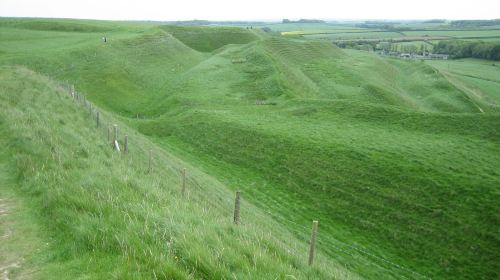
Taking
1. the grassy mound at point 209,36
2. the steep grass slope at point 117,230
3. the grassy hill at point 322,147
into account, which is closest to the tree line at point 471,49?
the grassy hill at point 322,147

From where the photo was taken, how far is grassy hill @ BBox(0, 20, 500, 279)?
25.0 m

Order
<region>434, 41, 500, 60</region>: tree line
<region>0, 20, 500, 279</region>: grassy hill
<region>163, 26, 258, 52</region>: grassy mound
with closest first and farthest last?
<region>0, 20, 500, 279</region>: grassy hill, <region>163, 26, 258, 52</region>: grassy mound, <region>434, 41, 500, 60</region>: tree line

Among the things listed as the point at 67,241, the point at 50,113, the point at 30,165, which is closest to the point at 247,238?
the point at 67,241

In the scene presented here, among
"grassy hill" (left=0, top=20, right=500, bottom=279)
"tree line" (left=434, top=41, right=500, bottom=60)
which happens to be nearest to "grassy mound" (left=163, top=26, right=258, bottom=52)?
"grassy hill" (left=0, top=20, right=500, bottom=279)

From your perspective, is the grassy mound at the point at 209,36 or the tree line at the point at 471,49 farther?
the tree line at the point at 471,49

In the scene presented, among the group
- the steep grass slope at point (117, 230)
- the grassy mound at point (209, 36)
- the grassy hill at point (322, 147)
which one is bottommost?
the grassy hill at point (322, 147)

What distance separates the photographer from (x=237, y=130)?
42.3 metres

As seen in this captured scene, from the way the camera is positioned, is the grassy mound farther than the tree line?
No

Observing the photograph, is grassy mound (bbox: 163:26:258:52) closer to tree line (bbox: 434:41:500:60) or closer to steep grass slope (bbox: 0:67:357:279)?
steep grass slope (bbox: 0:67:357:279)

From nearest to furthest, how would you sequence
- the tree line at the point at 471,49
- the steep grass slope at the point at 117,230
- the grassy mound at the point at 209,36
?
the steep grass slope at the point at 117,230
the grassy mound at the point at 209,36
the tree line at the point at 471,49

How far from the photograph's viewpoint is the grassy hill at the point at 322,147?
25.0 meters

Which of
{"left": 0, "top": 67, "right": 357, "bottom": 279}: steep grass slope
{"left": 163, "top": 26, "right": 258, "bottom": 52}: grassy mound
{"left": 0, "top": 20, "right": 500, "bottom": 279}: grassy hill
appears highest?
{"left": 163, "top": 26, "right": 258, "bottom": 52}: grassy mound

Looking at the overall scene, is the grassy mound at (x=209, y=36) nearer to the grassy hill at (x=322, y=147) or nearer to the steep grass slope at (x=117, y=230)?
the grassy hill at (x=322, y=147)

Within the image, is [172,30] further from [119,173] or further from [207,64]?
[119,173]
